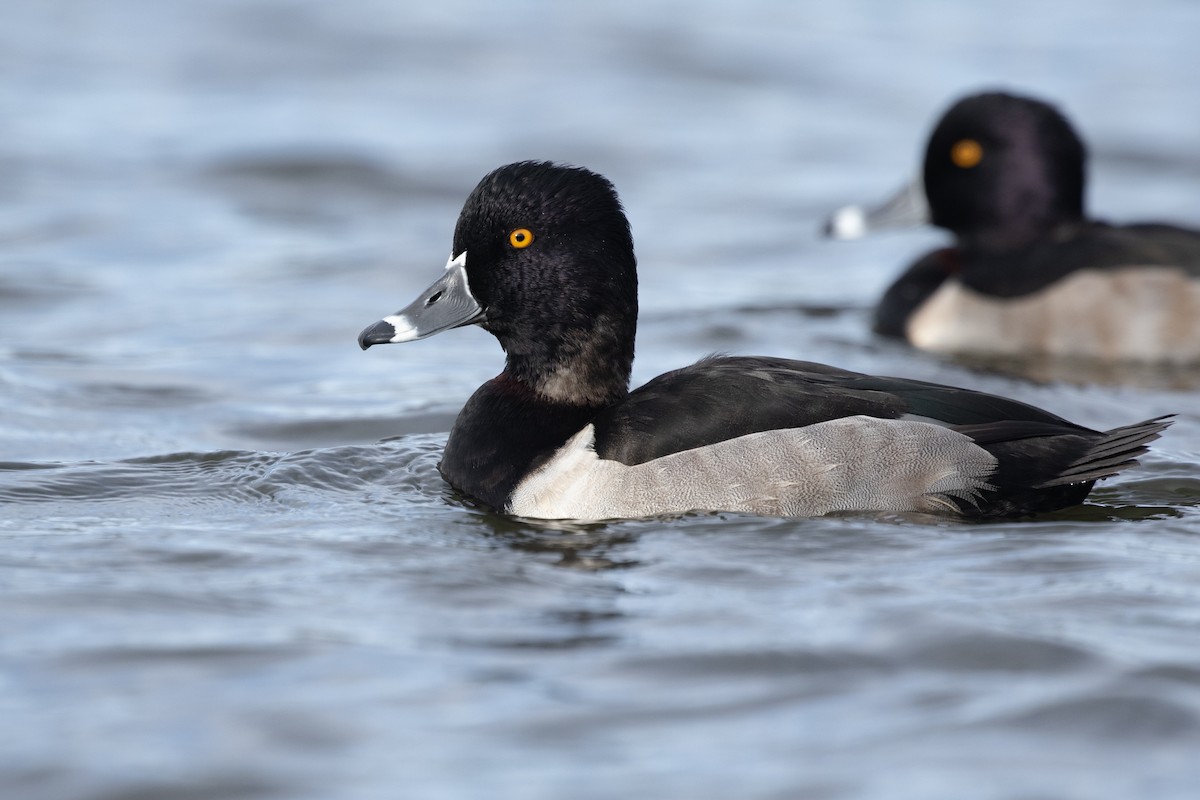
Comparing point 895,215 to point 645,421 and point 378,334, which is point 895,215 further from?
point 645,421

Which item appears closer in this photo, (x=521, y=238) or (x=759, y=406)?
(x=759, y=406)

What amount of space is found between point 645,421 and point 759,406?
38 centimetres

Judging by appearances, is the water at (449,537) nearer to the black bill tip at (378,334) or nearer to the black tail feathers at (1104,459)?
the black tail feathers at (1104,459)

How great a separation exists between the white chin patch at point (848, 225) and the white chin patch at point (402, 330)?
15.8 ft

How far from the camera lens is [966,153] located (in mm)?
10297

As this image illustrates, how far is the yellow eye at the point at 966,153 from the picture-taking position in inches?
404

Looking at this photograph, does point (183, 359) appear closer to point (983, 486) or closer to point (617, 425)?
point (617, 425)

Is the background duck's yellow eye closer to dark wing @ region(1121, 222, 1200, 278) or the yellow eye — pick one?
dark wing @ region(1121, 222, 1200, 278)

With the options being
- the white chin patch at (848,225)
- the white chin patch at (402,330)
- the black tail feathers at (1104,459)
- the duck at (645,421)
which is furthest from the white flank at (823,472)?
the white chin patch at (848,225)

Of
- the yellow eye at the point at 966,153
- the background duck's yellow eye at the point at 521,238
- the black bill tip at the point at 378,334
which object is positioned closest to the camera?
the background duck's yellow eye at the point at 521,238

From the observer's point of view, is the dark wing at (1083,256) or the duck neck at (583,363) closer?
the duck neck at (583,363)

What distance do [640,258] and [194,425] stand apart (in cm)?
458

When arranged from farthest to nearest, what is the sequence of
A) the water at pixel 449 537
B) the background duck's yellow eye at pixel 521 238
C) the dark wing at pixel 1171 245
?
the dark wing at pixel 1171 245
the background duck's yellow eye at pixel 521 238
the water at pixel 449 537

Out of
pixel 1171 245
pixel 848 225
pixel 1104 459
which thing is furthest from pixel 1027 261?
pixel 1104 459
